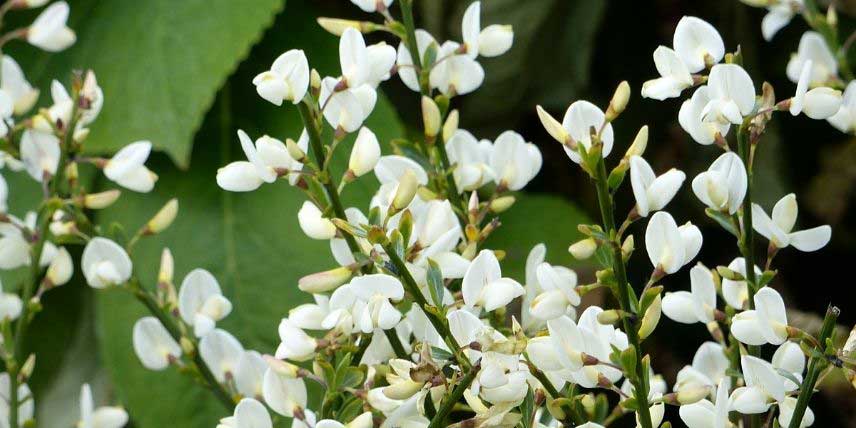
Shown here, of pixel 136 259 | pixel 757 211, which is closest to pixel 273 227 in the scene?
pixel 136 259

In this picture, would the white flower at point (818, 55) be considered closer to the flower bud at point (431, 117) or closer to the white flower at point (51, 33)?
the flower bud at point (431, 117)

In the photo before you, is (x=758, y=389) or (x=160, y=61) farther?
(x=160, y=61)

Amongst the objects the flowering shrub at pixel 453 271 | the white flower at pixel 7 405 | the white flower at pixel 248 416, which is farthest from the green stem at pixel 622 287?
the white flower at pixel 7 405

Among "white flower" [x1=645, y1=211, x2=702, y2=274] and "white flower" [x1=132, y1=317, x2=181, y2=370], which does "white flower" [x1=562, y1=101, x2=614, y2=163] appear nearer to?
"white flower" [x1=645, y1=211, x2=702, y2=274]

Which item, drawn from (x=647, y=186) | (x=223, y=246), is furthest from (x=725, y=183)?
(x=223, y=246)

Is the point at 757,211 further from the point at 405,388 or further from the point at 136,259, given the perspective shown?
the point at 136,259

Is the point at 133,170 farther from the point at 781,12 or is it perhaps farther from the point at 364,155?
the point at 781,12
